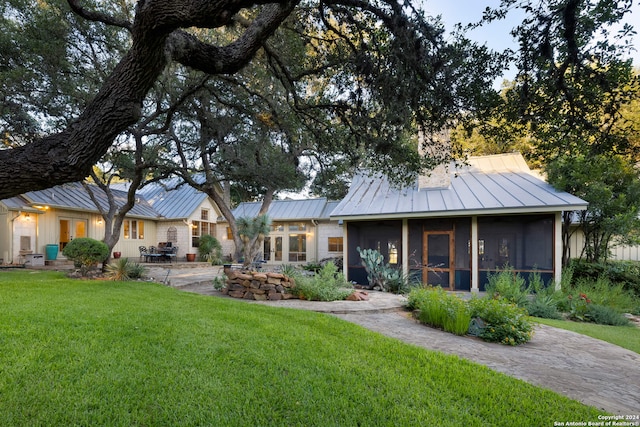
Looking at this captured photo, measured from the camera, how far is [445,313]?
17.9 ft

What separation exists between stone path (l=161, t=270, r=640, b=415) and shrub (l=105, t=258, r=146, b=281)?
6.93 metres

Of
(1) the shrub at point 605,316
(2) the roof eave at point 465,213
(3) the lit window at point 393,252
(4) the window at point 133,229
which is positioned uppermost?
(2) the roof eave at point 465,213

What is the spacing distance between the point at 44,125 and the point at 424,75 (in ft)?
37.7

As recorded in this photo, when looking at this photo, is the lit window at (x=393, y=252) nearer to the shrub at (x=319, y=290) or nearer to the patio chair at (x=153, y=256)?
the shrub at (x=319, y=290)

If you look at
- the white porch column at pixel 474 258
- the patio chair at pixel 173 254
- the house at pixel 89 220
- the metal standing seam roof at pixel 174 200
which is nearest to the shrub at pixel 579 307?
the white porch column at pixel 474 258

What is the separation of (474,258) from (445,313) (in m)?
5.68

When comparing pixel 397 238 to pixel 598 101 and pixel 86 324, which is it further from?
pixel 86 324

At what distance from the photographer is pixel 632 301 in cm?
880

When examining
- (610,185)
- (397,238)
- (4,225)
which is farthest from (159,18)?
(4,225)

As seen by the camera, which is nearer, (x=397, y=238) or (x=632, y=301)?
(x=632, y=301)

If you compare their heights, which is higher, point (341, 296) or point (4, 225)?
point (4, 225)

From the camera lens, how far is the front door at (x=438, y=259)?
35.2 feet

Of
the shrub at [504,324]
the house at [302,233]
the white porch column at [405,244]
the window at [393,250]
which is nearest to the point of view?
the shrub at [504,324]

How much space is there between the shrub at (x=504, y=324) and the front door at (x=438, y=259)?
549 cm
